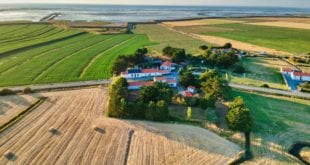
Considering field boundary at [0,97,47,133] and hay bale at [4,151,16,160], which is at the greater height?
field boundary at [0,97,47,133]

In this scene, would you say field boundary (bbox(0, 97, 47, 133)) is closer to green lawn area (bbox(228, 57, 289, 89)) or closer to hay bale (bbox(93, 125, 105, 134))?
hay bale (bbox(93, 125, 105, 134))

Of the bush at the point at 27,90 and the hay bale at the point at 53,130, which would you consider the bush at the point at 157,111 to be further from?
the bush at the point at 27,90

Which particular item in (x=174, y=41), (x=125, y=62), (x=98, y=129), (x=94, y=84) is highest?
(x=174, y=41)

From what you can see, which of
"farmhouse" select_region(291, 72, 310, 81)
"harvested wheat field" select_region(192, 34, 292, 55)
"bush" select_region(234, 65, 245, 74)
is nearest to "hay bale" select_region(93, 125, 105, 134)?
"bush" select_region(234, 65, 245, 74)

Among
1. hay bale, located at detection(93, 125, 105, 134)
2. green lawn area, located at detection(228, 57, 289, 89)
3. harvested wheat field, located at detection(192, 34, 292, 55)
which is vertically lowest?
hay bale, located at detection(93, 125, 105, 134)

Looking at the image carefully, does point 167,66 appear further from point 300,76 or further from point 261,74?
point 300,76

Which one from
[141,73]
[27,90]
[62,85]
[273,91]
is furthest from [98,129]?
[273,91]

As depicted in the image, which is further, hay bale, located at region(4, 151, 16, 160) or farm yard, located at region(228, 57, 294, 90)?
farm yard, located at region(228, 57, 294, 90)

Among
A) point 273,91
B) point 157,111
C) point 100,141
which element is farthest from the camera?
point 273,91
